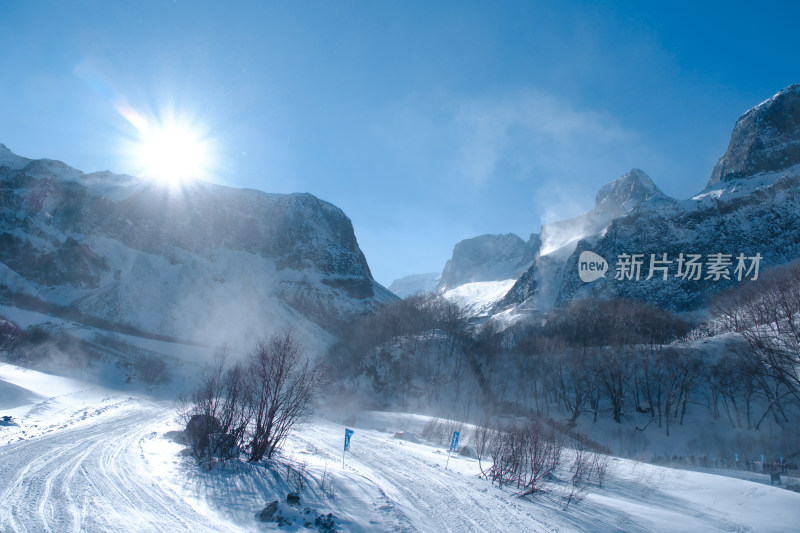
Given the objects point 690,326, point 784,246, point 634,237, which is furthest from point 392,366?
point 784,246

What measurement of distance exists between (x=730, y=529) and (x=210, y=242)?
117m

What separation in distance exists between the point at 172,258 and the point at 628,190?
16880 centimetres

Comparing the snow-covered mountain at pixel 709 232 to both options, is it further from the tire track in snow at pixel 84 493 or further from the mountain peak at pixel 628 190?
the tire track in snow at pixel 84 493

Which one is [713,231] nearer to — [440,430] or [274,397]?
[440,430]

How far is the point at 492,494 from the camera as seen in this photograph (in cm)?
1234

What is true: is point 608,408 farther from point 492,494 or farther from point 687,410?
point 492,494

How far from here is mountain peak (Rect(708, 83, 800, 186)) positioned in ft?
371

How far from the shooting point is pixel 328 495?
36.0 feet

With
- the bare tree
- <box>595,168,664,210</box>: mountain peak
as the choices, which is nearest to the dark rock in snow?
the bare tree

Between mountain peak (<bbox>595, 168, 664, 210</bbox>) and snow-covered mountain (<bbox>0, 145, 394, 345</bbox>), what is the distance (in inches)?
4282

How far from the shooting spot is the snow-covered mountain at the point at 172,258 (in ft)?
269

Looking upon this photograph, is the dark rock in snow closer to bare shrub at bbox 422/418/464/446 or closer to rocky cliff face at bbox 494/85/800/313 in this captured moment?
bare shrub at bbox 422/418/464/446

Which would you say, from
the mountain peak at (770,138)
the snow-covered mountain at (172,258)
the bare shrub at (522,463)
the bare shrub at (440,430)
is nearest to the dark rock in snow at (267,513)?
the bare shrub at (522,463)

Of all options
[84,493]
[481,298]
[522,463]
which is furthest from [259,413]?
[481,298]
